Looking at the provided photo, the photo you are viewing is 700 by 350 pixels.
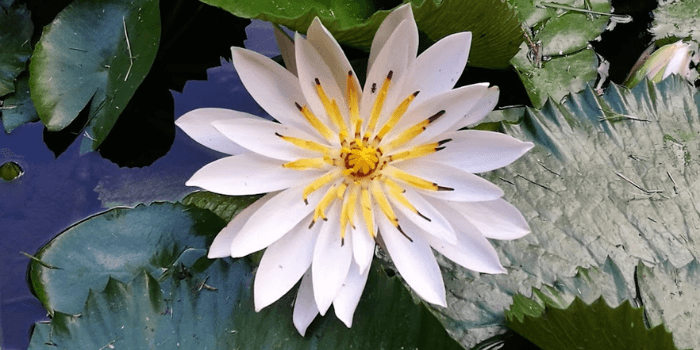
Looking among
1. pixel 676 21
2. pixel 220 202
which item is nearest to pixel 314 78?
pixel 220 202

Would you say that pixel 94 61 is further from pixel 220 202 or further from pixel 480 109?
pixel 480 109

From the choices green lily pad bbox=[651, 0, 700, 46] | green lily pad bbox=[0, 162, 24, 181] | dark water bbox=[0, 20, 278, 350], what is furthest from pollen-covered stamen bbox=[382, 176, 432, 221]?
green lily pad bbox=[651, 0, 700, 46]

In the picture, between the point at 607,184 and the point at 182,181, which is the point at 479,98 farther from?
the point at 182,181

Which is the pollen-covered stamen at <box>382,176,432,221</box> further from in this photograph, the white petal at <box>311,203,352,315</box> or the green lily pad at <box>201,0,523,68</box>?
the green lily pad at <box>201,0,523,68</box>

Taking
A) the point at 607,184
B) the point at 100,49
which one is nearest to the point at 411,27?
the point at 607,184

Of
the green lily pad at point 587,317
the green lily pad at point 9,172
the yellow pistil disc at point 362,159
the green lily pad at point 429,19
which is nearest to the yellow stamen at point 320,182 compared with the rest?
the yellow pistil disc at point 362,159
